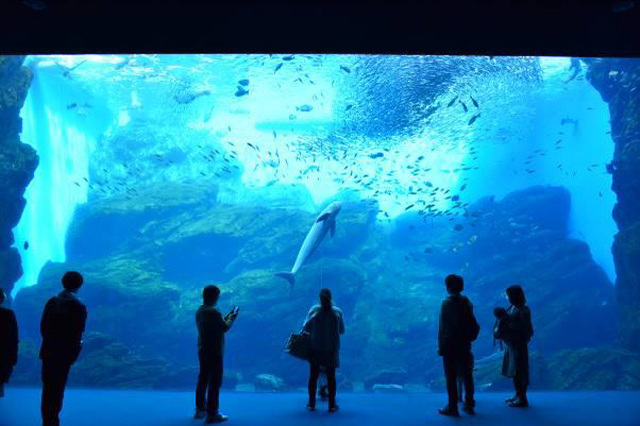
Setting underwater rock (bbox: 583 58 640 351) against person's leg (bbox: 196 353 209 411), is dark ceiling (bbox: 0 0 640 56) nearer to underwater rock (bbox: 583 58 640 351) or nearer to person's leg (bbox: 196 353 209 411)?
person's leg (bbox: 196 353 209 411)

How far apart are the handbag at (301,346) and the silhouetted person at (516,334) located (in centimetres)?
255

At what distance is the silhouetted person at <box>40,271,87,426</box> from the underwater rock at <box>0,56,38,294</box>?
1258cm

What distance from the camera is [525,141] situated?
140 feet

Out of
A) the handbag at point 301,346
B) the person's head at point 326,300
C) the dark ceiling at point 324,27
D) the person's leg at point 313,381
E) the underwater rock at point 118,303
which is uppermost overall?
the dark ceiling at point 324,27

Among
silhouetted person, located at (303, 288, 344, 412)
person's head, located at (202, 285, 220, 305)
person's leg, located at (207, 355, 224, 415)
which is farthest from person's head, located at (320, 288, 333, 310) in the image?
person's leg, located at (207, 355, 224, 415)

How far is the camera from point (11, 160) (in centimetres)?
1443

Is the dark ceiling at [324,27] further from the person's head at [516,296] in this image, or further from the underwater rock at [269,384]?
the underwater rock at [269,384]

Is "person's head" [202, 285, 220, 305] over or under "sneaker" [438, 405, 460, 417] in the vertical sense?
over

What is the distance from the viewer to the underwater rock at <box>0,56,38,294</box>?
14187 millimetres

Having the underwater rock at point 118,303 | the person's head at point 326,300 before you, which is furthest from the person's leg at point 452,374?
the underwater rock at point 118,303

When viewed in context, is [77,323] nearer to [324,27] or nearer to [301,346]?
[301,346]

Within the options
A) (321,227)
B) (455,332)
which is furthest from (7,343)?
(321,227)

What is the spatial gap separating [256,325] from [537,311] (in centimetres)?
1624

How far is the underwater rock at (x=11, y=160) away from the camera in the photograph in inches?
559
